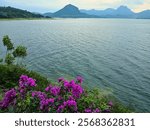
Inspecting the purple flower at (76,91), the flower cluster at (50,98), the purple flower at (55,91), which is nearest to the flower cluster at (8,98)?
Result: the flower cluster at (50,98)

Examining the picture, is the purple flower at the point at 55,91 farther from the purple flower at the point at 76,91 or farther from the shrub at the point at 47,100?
the purple flower at the point at 76,91

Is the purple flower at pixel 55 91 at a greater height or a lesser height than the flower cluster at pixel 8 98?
greater

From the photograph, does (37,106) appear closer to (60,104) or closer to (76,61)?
(60,104)

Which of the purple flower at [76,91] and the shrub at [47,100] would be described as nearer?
the shrub at [47,100]

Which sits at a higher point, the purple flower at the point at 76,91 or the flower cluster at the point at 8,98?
the purple flower at the point at 76,91

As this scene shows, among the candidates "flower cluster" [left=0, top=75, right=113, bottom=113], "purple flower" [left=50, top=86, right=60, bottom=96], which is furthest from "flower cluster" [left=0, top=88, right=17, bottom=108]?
"purple flower" [left=50, top=86, right=60, bottom=96]

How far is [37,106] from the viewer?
1039cm

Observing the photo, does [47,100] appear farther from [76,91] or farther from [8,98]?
[8,98]

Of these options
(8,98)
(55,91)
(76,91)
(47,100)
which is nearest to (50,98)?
(47,100)

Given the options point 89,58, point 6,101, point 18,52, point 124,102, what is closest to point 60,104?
point 6,101

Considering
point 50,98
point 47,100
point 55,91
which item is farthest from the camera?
point 55,91

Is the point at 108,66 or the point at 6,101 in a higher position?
the point at 6,101

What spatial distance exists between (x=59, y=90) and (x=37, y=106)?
1.08 metres

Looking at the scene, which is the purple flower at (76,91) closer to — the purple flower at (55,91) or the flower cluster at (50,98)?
the flower cluster at (50,98)
